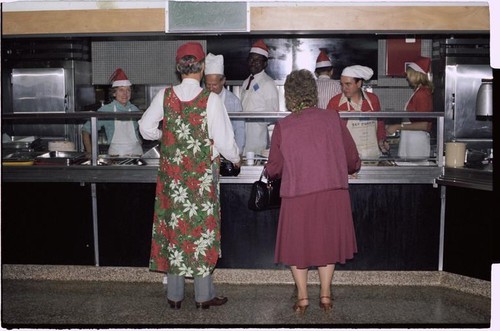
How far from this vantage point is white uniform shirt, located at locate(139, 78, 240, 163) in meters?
4.03

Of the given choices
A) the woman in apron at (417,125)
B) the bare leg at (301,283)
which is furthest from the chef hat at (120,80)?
the bare leg at (301,283)

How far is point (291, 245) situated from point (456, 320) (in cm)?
114

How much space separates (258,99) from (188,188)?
7.10 feet

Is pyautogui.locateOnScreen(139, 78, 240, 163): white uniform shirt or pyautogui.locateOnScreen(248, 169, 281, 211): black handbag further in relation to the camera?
pyautogui.locateOnScreen(248, 169, 281, 211): black handbag

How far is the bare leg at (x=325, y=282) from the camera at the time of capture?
13.6 feet

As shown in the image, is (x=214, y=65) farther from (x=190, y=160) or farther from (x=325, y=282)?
(x=325, y=282)

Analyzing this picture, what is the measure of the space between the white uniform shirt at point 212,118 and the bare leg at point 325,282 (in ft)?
3.02

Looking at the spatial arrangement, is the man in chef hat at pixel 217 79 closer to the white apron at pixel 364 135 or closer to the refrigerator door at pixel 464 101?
the white apron at pixel 364 135

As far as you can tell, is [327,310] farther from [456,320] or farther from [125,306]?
[125,306]

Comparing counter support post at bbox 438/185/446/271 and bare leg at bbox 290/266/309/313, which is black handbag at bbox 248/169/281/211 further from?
counter support post at bbox 438/185/446/271

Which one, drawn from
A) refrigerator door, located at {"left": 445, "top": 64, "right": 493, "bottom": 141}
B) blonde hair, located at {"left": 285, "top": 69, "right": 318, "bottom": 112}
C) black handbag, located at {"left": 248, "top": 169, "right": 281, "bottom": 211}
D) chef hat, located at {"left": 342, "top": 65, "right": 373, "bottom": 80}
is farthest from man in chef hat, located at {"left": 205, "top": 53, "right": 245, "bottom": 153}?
refrigerator door, located at {"left": 445, "top": 64, "right": 493, "bottom": 141}

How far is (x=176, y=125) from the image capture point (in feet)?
13.3

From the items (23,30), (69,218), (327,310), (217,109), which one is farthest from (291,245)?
(23,30)

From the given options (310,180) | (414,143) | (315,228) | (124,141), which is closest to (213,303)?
(315,228)
